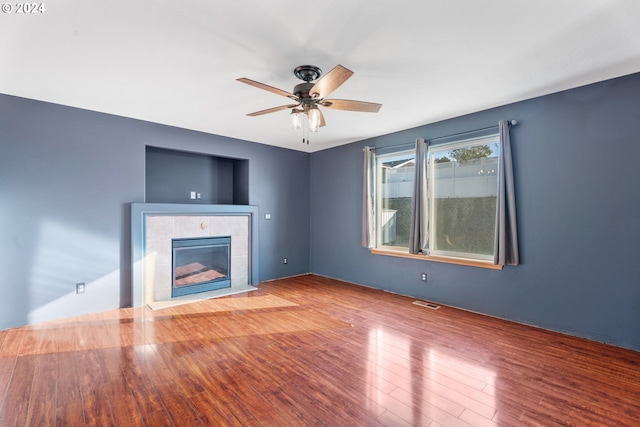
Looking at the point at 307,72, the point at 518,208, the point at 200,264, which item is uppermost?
the point at 307,72

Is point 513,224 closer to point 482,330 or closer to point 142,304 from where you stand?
point 482,330

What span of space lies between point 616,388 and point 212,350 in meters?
3.25

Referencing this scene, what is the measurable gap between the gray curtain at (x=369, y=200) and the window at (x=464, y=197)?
97cm

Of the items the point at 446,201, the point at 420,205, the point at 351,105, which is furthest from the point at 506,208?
the point at 351,105

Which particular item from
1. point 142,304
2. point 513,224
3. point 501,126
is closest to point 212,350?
point 142,304

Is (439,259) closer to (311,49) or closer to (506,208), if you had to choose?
(506,208)

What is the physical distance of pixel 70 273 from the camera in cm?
357

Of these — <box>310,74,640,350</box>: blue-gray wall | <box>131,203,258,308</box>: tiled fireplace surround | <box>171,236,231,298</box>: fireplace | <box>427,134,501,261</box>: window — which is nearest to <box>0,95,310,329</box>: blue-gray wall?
<box>131,203,258,308</box>: tiled fireplace surround

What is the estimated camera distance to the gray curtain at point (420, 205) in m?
4.17

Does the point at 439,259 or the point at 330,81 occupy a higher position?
the point at 330,81

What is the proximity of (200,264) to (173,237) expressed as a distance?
64 centimetres

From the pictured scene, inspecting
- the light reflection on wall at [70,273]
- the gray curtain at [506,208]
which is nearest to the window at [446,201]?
the gray curtain at [506,208]

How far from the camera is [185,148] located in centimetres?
449

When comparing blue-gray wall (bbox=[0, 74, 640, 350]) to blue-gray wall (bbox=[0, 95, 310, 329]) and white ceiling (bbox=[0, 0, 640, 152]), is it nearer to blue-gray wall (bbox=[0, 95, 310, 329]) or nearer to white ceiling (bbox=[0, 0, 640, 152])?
blue-gray wall (bbox=[0, 95, 310, 329])
